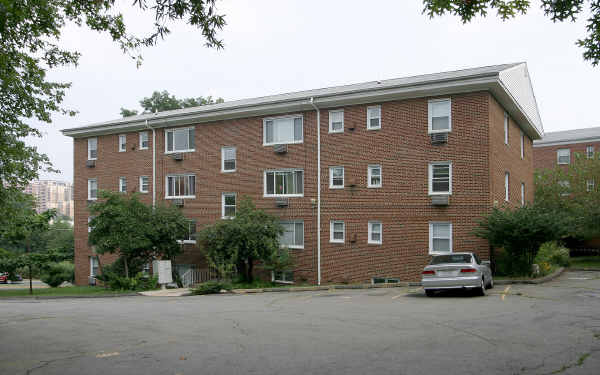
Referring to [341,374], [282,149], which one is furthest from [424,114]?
[341,374]

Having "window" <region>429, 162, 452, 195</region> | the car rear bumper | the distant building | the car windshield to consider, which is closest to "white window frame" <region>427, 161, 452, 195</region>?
"window" <region>429, 162, 452, 195</region>

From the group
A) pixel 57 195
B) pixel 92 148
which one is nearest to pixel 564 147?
pixel 92 148

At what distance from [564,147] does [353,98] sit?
28400mm

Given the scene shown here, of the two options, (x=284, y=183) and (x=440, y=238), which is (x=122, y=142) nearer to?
(x=284, y=183)

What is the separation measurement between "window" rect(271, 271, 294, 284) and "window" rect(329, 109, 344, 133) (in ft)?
24.1

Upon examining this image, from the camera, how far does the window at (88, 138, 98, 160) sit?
32.1 m

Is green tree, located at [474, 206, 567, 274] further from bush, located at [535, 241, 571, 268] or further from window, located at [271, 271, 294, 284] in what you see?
window, located at [271, 271, 294, 284]

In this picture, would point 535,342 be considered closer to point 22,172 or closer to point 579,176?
point 22,172

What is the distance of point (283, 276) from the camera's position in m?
24.8

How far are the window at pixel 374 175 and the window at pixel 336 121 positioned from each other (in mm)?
2390

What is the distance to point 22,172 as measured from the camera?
13016 mm

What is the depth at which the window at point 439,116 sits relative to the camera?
2088 centimetres

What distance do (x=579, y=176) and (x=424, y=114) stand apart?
19.0 metres

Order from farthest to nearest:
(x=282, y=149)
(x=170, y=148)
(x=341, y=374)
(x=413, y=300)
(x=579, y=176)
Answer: (x=579, y=176) → (x=170, y=148) → (x=282, y=149) → (x=413, y=300) → (x=341, y=374)
